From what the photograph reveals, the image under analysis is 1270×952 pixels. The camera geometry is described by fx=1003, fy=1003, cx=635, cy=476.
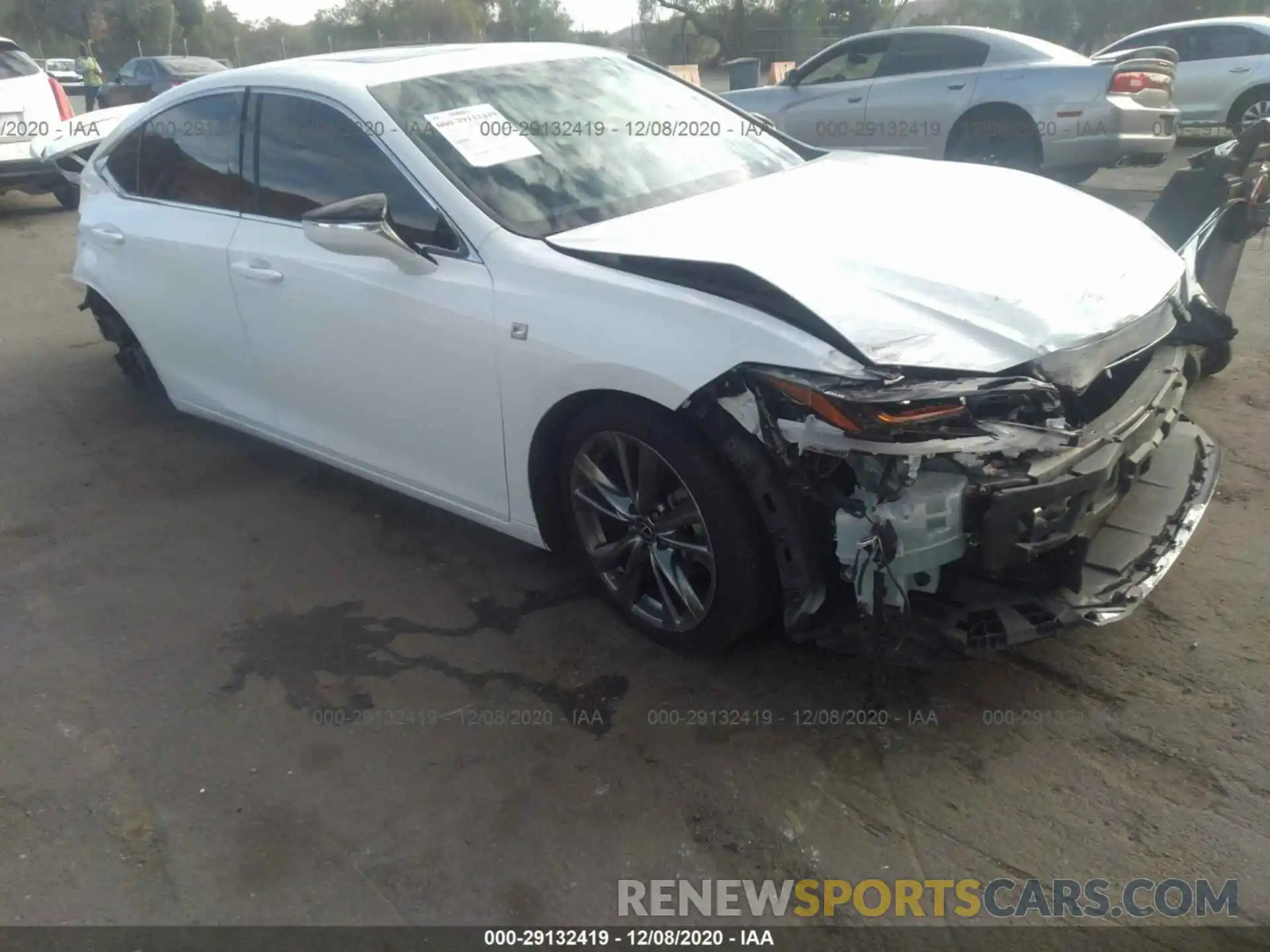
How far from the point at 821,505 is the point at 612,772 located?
0.92 meters

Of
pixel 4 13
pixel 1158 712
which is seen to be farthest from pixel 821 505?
pixel 4 13

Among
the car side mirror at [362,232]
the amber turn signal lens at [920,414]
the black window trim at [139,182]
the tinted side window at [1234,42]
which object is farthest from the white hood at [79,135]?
the tinted side window at [1234,42]

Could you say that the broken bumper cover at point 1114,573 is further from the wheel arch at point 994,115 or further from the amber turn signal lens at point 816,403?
the wheel arch at point 994,115

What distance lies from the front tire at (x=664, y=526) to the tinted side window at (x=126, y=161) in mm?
2911

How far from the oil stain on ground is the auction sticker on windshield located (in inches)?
59.5

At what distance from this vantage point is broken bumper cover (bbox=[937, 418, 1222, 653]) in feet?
8.33

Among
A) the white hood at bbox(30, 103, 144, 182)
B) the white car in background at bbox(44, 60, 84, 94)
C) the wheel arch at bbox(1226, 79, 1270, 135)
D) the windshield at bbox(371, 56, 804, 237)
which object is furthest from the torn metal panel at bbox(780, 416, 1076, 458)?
the white car in background at bbox(44, 60, 84, 94)

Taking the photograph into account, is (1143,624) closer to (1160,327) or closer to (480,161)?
(1160,327)

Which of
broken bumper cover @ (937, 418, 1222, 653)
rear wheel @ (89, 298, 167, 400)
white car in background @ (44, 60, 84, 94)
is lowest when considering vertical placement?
white car in background @ (44, 60, 84, 94)

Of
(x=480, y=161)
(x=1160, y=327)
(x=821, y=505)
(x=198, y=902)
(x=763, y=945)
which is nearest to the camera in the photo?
(x=763, y=945)

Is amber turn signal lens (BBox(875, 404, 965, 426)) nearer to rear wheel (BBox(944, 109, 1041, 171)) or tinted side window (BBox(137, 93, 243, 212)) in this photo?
tinted side window (BBox(137, 93, 243, 212))

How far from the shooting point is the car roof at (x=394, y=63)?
12.0 ft

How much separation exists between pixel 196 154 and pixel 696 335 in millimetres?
2766

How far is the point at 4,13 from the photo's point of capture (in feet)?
137
